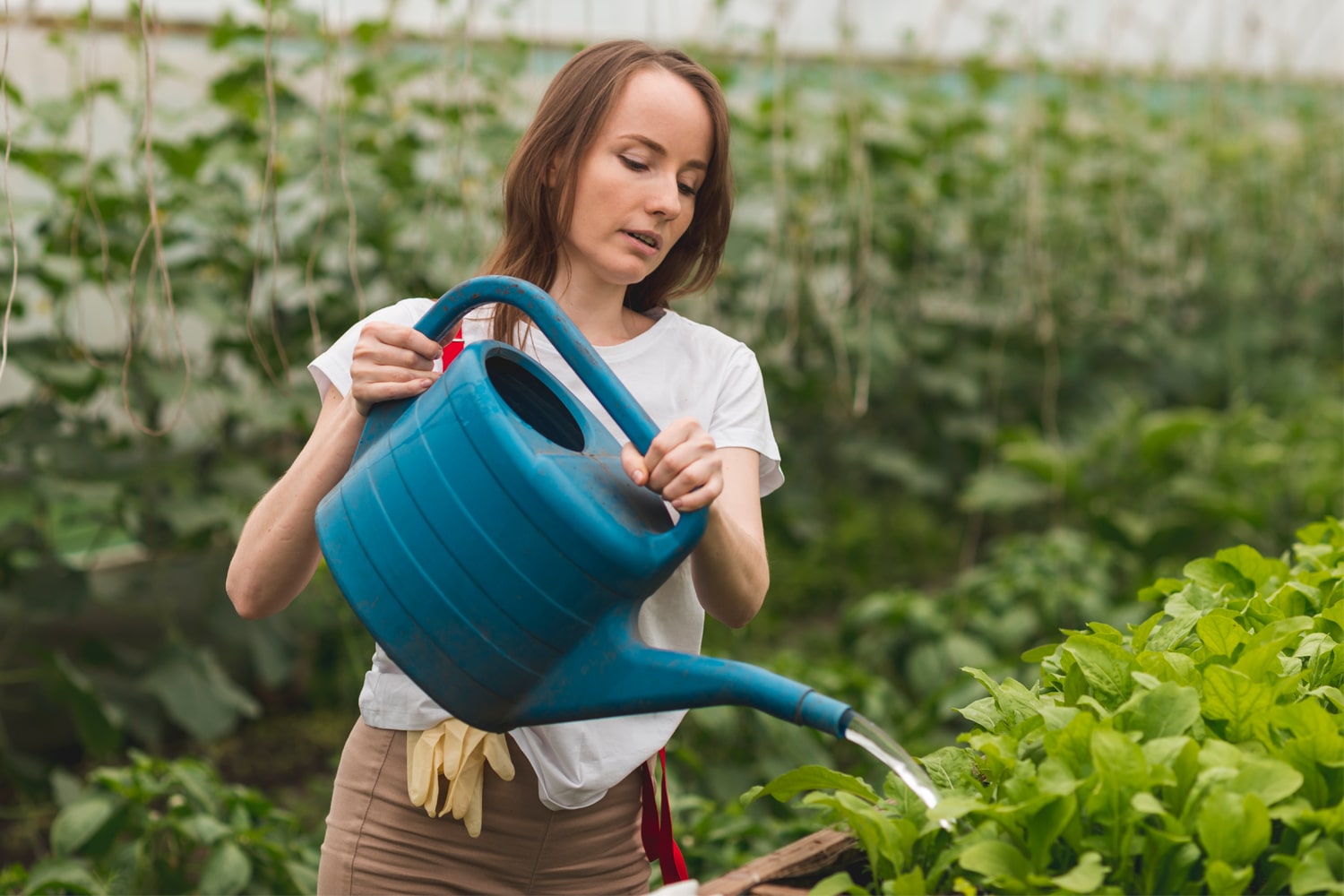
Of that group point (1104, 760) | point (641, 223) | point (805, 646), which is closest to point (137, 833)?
point (641, 223)

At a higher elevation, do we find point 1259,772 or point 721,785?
point 1259,772

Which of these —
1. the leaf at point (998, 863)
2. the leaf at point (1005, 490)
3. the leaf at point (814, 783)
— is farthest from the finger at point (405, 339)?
the leaf at point (1005, 490)

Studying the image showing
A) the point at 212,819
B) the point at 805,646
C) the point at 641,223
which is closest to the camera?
the point at 641,223

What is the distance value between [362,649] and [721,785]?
872 mm

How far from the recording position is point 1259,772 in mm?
869

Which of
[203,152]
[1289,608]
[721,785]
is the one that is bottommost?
[721,785]

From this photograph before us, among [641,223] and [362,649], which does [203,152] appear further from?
[641,223]

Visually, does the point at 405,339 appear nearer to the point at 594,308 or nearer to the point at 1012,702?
the point at 594,308

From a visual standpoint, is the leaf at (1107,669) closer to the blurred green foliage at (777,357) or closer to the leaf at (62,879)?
the blurred green foliage at (777,357)

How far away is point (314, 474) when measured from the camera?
1.05 metres

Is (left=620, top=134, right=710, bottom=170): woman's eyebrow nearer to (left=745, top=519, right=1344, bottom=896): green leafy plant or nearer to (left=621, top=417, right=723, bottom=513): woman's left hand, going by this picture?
(left=621, top=417, right=723, bottom=513): woman's left hand

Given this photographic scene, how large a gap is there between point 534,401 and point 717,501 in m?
0.17

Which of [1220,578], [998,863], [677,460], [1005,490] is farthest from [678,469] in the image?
[1005,490]

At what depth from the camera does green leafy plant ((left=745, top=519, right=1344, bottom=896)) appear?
839 mm
